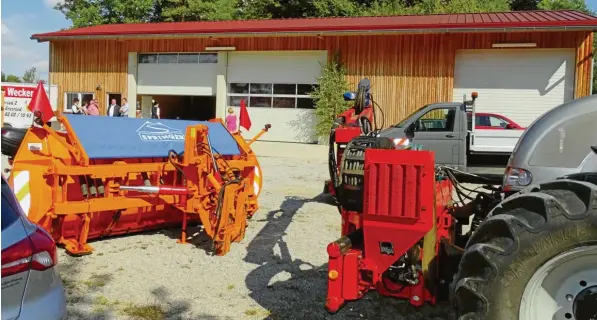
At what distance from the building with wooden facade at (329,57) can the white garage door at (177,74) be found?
46 millimetres

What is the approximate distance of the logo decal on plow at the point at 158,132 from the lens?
6766mm

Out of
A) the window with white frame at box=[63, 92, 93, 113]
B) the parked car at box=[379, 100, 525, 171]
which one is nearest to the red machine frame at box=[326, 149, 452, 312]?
the parked car at box=[379, 100, 525, 171]

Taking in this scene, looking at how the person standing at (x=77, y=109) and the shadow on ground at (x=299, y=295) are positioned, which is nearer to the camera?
the shadow on ground at (x=299, y=295)

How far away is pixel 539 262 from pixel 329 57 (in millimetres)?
19297

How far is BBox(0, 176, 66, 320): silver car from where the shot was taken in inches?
95.7

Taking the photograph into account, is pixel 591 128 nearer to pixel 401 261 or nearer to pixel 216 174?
pixel 401 261

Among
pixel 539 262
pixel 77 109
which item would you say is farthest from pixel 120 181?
pixel 77 109

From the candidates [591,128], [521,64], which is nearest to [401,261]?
[591,128]

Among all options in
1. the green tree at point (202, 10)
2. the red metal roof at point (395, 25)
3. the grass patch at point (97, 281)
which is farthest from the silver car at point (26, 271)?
the green tree at point (202, 10)

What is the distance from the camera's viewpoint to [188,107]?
101 ft

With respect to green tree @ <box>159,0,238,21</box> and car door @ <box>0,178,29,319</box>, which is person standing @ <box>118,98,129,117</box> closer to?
green tree @ <box>159,0,238,21</box>

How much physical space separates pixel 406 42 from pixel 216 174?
15322mm

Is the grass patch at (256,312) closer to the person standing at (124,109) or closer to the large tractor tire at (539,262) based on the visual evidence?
the large tractor tire at (539,262)

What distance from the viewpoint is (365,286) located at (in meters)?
3.68
